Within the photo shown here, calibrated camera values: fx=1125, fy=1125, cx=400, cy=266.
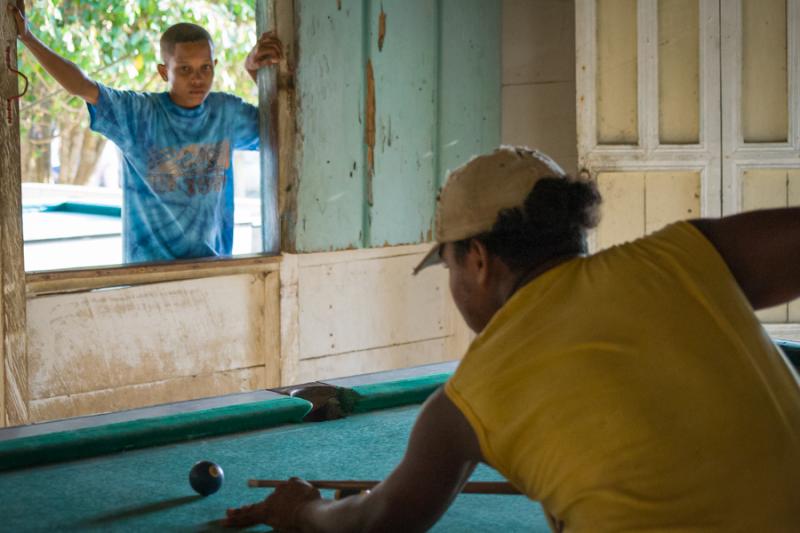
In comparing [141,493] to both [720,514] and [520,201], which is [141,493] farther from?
[720,514]

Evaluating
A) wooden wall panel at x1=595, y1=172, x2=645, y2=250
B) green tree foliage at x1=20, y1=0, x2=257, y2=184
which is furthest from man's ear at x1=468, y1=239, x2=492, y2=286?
green tree foliage at x1=20, y1=0, x2=257, y2=184

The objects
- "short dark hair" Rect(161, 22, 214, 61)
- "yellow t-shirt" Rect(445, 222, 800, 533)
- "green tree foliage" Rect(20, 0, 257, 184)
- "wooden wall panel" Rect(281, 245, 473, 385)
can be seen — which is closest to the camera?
"yellow t-shirt" Rect(445, 222, 800, 533)

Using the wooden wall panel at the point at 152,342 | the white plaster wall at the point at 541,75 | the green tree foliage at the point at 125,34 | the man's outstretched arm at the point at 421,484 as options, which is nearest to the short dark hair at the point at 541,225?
the man's outstretched arm at the point at 421,484

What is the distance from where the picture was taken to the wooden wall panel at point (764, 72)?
440cm

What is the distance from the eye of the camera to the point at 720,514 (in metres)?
1.37

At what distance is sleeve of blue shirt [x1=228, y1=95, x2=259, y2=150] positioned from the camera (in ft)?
14.7

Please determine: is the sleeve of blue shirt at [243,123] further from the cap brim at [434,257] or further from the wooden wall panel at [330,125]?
the cap brim at [434,257]

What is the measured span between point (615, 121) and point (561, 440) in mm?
3264

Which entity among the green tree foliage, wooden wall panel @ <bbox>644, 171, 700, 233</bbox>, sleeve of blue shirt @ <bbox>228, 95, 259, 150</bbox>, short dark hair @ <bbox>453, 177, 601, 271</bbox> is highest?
the green tree foliage

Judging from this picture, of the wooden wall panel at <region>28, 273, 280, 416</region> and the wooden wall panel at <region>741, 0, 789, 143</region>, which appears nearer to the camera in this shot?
the wooden wall panel at <region>28, 273, 280, 416</region>

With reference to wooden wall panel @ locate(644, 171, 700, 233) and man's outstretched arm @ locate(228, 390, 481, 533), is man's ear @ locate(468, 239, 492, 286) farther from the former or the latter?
wooden wall panel @ locate(644, 171, 700, 233)

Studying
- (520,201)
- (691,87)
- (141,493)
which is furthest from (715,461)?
(691,87)

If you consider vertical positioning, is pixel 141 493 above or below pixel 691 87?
below

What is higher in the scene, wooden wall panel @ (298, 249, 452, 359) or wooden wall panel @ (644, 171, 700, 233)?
wooden wall panel @ (644, 171, 700, 233)
